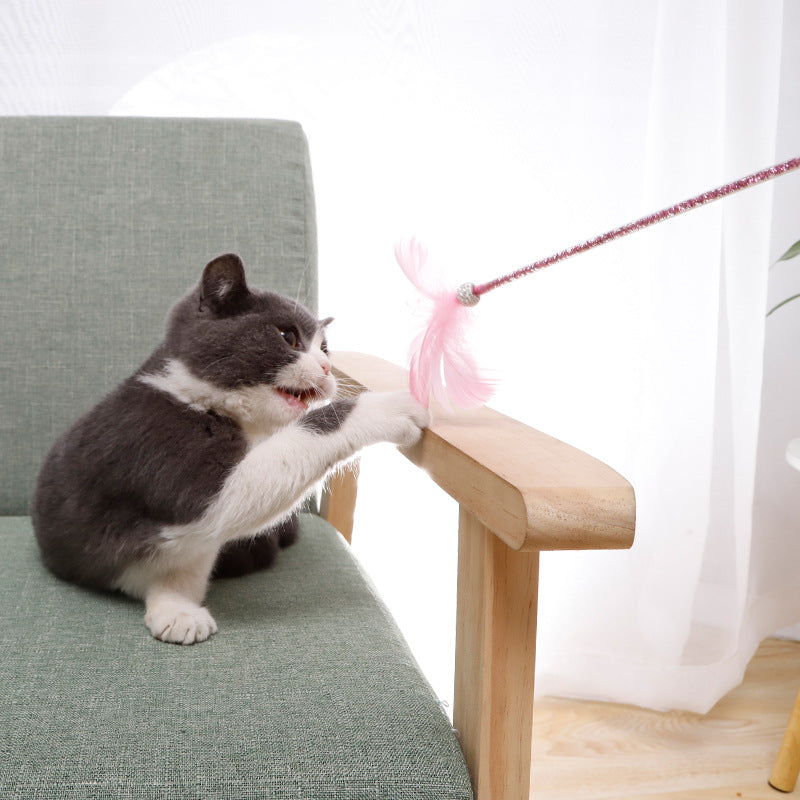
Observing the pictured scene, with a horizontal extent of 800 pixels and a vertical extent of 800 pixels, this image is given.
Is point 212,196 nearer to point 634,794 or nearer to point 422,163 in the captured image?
point 422,163

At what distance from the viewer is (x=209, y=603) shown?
751mm

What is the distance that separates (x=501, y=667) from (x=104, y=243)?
736mm

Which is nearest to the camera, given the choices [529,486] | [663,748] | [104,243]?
[529,486]

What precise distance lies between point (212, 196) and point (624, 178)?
690 mm

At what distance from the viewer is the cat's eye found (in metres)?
0.73

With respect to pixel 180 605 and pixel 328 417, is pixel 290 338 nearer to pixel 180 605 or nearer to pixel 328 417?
pixel 328 417

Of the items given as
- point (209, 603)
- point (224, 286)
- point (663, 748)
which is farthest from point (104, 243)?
point (663, 748)

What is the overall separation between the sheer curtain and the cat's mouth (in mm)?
572

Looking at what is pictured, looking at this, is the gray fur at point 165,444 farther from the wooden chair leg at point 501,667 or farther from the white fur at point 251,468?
the wooden chair leg at point 501,667

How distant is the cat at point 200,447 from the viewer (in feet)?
2.16

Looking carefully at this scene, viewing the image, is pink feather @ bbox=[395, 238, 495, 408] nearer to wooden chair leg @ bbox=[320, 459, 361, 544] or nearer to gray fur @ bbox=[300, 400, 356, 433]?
gray fur @ bbox=[300, 400, 356, 433]

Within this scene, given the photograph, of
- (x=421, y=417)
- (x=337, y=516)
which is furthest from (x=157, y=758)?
(x=337, y=516)

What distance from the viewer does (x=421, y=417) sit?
26.3 inches

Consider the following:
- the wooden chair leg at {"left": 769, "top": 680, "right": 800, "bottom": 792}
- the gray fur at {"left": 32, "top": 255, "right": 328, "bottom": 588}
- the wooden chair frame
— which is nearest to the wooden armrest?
the wooden chair frame
